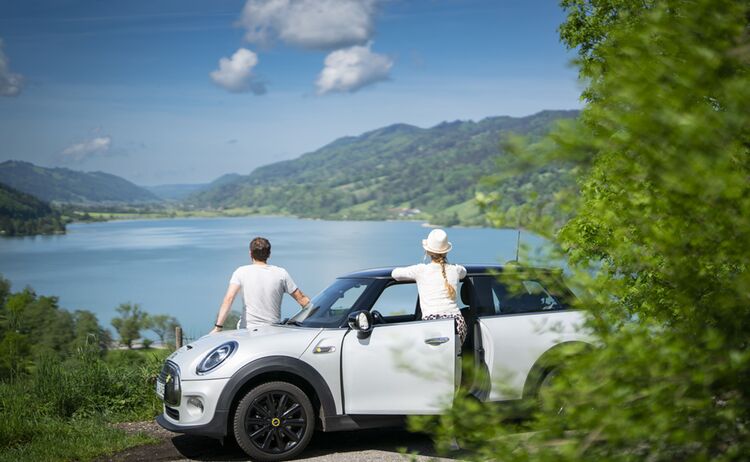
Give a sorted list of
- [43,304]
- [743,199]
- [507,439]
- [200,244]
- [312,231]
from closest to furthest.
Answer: [743,199], [507,439], [43,304], [200,244], [312,231]

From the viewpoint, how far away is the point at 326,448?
763 centimetres

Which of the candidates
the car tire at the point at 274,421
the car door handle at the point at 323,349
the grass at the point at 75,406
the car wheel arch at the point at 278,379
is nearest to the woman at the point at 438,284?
the car door handle at the point at 323,349

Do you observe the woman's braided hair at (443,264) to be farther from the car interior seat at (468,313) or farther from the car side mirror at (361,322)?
the car side mirror at (361,322)

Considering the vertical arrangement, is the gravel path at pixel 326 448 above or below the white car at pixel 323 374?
below

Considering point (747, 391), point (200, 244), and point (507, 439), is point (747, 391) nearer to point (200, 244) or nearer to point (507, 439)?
point (507, 439)

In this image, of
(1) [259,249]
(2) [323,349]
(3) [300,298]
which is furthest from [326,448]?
(1) [259,249]

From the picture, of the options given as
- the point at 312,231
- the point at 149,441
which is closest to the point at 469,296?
the point at 149,441

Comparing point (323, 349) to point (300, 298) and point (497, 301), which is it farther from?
point (497, 301)

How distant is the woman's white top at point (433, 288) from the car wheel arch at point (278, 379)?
1098 mm

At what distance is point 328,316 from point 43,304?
2445 inches

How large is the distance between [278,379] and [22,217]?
185597 mm

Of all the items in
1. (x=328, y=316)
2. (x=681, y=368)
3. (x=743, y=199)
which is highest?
(x=743, y=199)

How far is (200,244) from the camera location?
16538 cm

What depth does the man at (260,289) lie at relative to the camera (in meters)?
8.59
